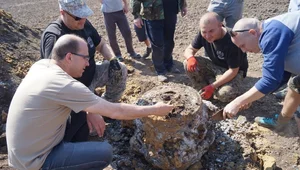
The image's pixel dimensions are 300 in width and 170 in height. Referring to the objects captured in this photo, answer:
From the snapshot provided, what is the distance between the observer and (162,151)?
3.22 metres

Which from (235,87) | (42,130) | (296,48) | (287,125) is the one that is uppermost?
(296,48)

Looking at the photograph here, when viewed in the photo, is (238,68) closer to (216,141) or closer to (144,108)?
(216,141)

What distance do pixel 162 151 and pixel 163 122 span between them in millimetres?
337

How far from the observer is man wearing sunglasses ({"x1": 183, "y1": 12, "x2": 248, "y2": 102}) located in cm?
414

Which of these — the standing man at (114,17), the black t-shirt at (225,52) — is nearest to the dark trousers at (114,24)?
the standing man at (114,17)

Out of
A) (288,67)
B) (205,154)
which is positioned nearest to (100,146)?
(205,154)

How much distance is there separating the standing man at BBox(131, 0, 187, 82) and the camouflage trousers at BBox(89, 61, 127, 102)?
953 mm

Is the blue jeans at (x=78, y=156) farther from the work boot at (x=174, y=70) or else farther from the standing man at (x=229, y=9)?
the standing man at (x=229, y=9)

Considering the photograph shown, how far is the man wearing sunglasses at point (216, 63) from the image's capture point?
4.14 metres

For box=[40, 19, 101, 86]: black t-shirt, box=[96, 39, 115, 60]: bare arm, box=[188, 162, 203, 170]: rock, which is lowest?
box=[188, 162, 203, 170]: rock

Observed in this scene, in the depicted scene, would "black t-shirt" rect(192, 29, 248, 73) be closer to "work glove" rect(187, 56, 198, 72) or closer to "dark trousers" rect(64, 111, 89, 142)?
"work glove" rect(187, 56, 198, 72)

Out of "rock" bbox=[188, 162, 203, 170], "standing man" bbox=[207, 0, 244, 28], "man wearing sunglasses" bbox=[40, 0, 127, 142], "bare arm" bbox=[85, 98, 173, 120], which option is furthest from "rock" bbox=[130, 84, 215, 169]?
"standing man" bbox=[207, 0, 244, 28]

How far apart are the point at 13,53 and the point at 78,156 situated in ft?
10.7

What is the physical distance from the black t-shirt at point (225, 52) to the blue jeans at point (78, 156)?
201 centimetres
